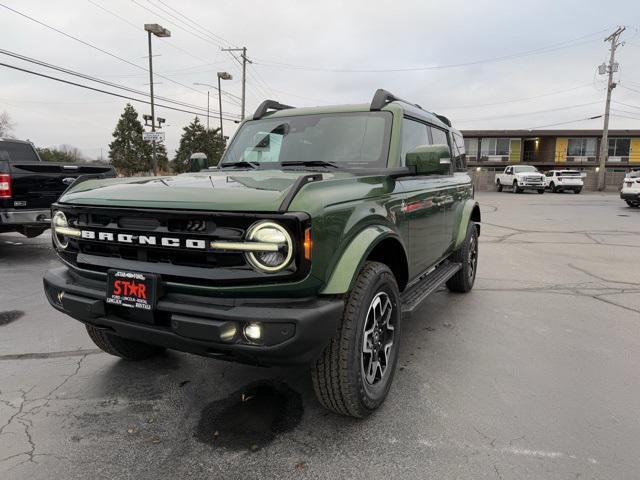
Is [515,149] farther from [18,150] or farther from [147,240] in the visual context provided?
[147,240]

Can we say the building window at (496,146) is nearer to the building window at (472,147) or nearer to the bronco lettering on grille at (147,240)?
the building window at (472,147)

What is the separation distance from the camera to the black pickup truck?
694cm

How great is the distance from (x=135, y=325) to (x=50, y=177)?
615 cm

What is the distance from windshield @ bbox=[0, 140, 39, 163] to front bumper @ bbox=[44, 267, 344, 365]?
896 cm

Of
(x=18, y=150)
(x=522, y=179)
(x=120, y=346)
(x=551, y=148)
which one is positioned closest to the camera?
(x=120, y=346)

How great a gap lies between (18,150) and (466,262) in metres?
9.61

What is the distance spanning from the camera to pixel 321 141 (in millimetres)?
3660

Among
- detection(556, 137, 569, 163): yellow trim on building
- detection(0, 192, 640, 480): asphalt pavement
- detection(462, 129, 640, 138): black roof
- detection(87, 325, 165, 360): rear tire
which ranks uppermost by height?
detection(462, 129, 640, 138): black roof

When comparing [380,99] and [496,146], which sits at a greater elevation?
[496,146]

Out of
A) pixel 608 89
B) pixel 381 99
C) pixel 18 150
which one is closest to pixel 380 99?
pixel 381 99

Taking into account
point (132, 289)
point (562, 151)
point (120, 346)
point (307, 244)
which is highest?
point (562, 151)

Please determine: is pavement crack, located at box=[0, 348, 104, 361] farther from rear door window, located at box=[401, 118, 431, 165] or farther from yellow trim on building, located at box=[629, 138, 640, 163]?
yellow trim on building, located at box=[629, 138, 640, 163]

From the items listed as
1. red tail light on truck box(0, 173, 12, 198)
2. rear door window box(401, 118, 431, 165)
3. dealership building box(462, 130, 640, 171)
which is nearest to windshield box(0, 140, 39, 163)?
red tail light on truck box(0, 173, 12, 198)

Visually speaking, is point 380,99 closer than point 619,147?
Yes
